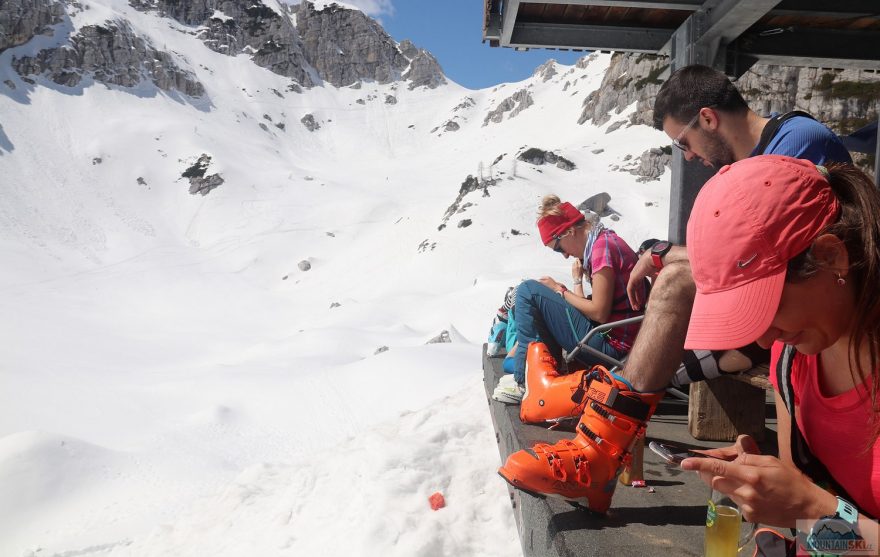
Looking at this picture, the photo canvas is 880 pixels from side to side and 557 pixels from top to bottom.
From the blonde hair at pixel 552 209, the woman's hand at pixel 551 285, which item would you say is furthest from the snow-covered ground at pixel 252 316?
the blonde hair at pixel 552 209

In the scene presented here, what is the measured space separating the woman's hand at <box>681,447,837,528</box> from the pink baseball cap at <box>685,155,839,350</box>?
0.26 metres

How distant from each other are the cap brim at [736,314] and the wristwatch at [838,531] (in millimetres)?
384

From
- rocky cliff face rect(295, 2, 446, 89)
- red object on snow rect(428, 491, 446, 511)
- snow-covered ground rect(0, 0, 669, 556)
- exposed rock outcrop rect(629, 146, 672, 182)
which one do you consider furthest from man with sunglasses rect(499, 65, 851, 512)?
rocky cliff face rect(295, 2, 446, 89)

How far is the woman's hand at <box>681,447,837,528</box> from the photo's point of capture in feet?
3.87

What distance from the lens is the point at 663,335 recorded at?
2021mm

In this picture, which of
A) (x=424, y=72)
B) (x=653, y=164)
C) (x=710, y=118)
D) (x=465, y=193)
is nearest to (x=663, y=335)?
(x=710, y=118)

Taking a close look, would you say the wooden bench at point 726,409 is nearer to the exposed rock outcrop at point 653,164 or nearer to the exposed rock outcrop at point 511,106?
the exposed rock outcrop at point 653,164

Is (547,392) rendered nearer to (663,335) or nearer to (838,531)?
(663,335)

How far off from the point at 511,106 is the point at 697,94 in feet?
281

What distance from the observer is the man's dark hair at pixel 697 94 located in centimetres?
258

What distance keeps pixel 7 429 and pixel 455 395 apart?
992 centimetres

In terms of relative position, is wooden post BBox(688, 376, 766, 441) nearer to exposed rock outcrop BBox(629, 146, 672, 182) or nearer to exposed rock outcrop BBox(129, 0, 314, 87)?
exposed rock outcrop BBox(629, 146, 672, 182)

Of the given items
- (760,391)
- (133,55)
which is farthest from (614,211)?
(133,55)

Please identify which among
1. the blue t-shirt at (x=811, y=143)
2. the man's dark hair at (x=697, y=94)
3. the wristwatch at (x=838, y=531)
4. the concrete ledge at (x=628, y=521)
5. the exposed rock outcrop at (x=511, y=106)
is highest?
the exposed rock outcrop at (x=511, y=106)
